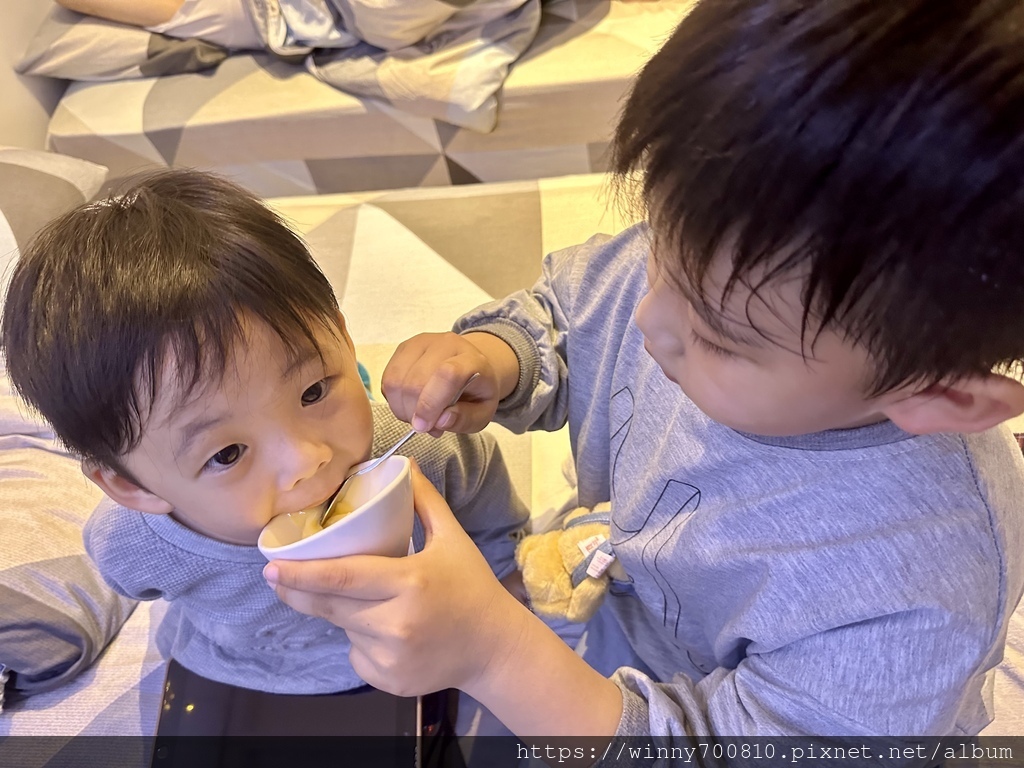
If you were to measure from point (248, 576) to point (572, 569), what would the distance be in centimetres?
35

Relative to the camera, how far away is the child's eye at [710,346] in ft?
1.51

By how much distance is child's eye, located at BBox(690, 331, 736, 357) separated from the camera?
1.51ft

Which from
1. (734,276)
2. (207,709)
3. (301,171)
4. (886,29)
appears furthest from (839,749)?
(301,171)

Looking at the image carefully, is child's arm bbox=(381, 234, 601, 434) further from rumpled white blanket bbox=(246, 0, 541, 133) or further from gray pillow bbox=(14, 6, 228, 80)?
gray pillow bbox=(14, 6, 228, 80)

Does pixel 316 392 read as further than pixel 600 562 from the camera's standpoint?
No

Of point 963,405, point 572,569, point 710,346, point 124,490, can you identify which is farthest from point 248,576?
point 963,405

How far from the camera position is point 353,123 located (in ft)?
5.14

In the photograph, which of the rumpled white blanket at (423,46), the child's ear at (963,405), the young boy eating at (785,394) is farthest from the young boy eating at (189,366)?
the rumpled white blanket at (423,46)

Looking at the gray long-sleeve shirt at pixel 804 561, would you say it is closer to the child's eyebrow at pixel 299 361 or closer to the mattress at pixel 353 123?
the child's eyebrow at pixel 299 361

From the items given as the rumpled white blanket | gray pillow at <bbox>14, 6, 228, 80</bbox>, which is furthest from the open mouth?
gray pillow at <bbox>14, 6, 228, 80</bbox>

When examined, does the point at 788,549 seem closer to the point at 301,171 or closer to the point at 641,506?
the point at 641,506

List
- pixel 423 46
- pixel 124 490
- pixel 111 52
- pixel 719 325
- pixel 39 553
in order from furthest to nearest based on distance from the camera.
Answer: pixel 111 52 < pixel 423 46 < pixel 39 553 < pixel 124 490 < pixel 719 325

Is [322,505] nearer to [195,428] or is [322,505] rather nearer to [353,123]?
[195,428]

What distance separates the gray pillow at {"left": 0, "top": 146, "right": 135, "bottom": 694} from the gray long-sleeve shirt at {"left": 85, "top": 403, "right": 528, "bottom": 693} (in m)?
0.10
